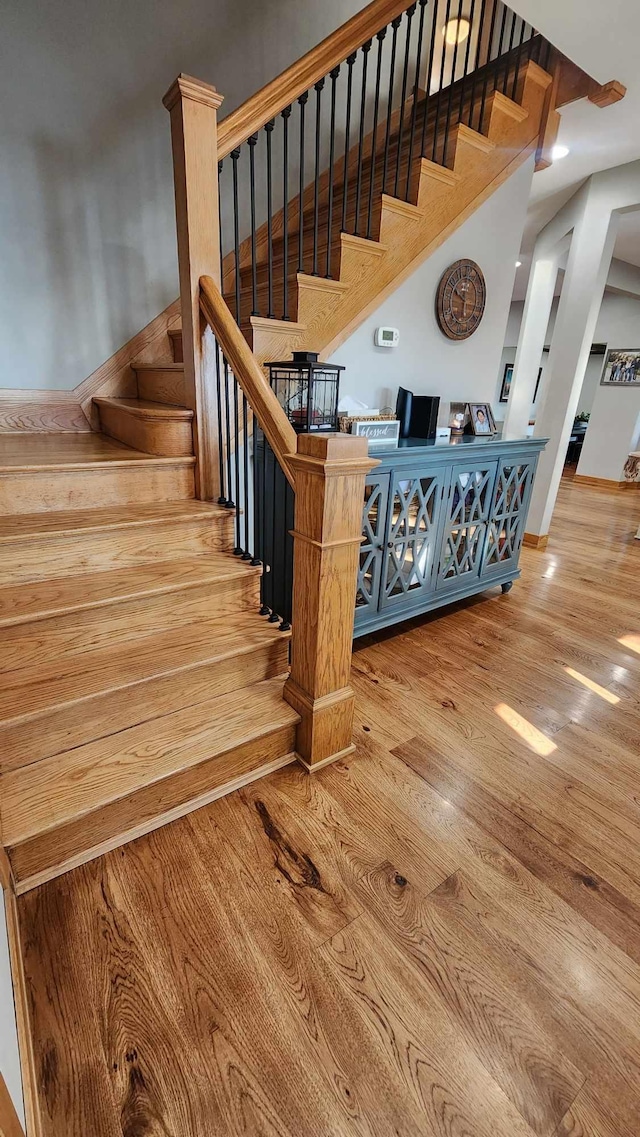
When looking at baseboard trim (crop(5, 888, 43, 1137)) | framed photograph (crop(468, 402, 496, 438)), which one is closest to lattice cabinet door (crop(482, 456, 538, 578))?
framed photograph (crop(468, 402, 496, 438))

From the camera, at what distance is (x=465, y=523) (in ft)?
8.63

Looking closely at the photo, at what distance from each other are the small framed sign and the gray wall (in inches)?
60.0

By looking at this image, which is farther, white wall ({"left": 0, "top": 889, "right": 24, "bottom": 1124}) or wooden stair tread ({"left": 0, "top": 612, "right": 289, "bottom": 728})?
wooden stair tread ({"left": 0, "top": 612, "right": 289, "bottom": 728})

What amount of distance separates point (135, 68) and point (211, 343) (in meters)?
1.80

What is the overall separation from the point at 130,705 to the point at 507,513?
2267mm

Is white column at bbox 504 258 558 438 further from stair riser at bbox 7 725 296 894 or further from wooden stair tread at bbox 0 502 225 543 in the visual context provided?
stair riser at bbox 7 725 296 894

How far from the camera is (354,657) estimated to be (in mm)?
2357

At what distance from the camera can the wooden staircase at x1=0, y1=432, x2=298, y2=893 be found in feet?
4.25

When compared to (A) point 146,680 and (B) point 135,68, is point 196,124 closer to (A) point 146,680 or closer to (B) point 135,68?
(B) point 135,68

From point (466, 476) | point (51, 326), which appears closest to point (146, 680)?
point (466, 476)

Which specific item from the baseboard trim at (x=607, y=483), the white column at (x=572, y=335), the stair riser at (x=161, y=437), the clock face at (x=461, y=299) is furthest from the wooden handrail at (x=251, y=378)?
the baseboard trim at (x=607, y=483)

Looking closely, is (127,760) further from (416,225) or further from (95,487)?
(416,225)

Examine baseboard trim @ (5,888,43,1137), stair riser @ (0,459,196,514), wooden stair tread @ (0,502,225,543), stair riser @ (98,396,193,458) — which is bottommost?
baseboard trim @ (5,888,43,1137)

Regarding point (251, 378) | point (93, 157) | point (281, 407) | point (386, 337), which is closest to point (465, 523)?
point (386, 337)
